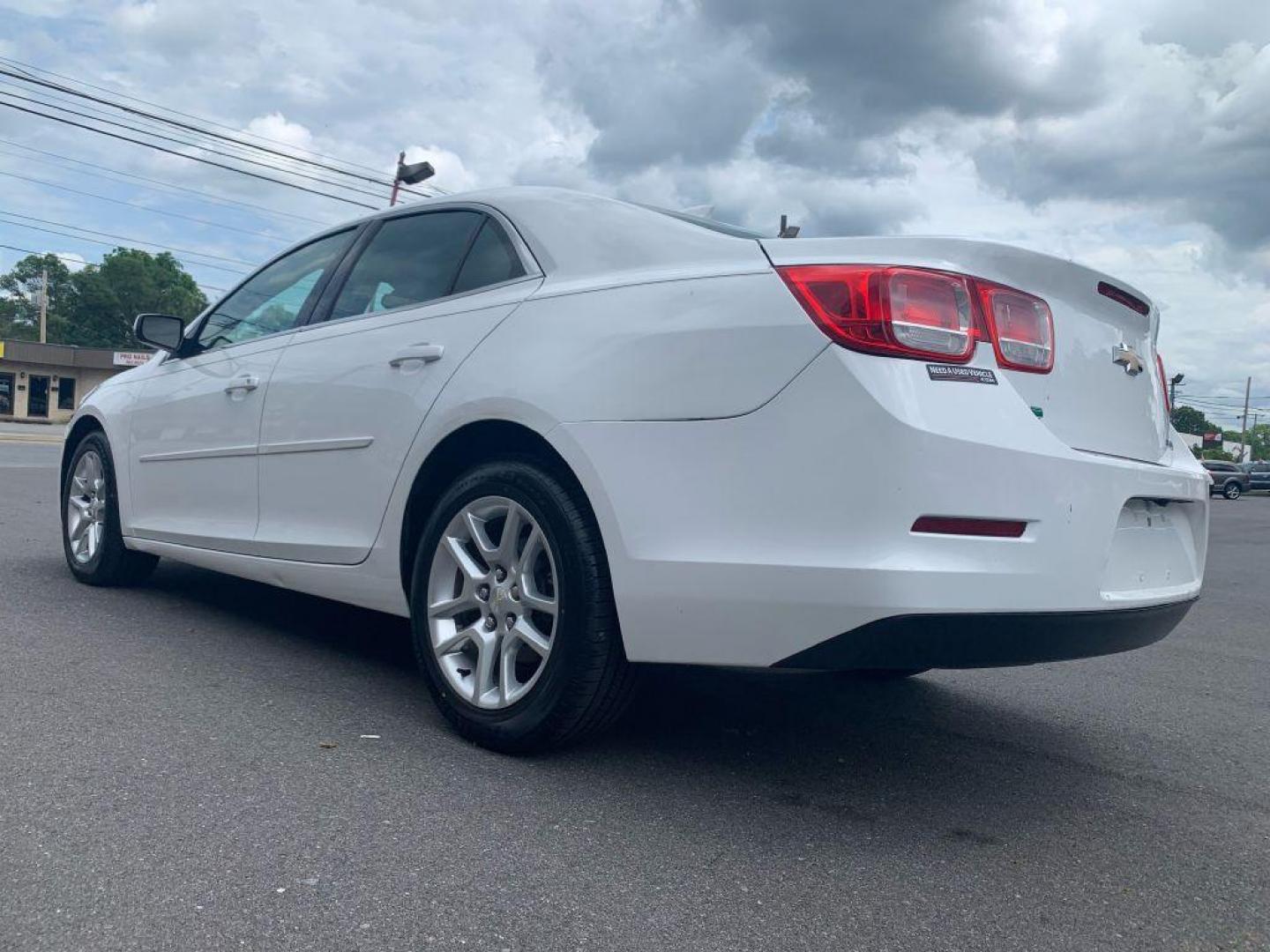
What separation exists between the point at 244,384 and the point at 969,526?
2898 millimetres

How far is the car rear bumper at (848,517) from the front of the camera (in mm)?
2332

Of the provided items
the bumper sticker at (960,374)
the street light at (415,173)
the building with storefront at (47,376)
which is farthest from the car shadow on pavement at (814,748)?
the building with storefront at (47,376)

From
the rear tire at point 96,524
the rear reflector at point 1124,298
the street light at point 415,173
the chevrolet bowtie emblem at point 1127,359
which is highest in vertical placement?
the street light at point 415,173

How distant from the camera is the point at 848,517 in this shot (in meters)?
2.36

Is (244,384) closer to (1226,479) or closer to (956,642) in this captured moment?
(956,642)

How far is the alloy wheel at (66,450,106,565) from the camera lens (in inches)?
206

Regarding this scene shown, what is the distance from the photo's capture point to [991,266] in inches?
102

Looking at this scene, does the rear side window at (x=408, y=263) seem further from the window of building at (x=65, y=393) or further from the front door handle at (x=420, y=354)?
the window of building at (x=65, y=393)

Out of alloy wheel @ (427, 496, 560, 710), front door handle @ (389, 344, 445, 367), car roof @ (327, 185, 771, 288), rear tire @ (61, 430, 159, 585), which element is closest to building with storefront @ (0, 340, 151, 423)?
rear tire @ (61, 430, 159, 585)

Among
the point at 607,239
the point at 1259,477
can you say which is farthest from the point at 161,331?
the point at 1259,477

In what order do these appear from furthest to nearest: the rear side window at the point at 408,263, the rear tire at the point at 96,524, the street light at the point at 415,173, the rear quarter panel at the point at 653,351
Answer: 1. the street light at the point at 415,173
2. the rear tire at the point at 96,524
3. the rear side window at the point at 408,263
4. the rear quarter panel at the point at 653,351

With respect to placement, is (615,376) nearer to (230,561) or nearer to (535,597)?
(535,597)

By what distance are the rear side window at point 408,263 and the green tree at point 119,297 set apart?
82.2 metres

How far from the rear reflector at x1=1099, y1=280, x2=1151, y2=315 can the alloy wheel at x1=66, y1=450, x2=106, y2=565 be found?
4428 millimetres
